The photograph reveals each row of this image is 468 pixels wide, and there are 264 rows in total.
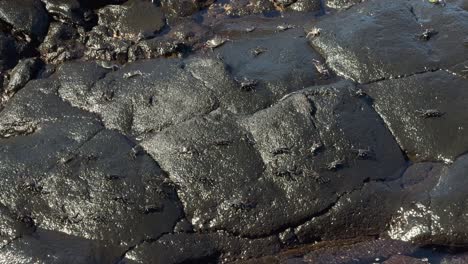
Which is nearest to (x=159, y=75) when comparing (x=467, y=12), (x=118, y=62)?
(x=118, y=62)

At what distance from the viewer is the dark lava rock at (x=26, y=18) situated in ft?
33.7

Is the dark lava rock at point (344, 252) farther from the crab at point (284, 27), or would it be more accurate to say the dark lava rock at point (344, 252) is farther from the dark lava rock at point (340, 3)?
the dark lava rock at point (340, 3)

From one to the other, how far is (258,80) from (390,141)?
2.18 meters

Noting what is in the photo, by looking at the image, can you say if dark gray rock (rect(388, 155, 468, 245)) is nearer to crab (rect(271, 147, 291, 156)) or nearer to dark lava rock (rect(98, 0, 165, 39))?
crab (rect(271, 147, 291, 156))

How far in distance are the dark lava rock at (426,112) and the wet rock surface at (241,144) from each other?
0.02 meters

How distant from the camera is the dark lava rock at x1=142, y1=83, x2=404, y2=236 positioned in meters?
7.70

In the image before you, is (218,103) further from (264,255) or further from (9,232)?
(9,232)

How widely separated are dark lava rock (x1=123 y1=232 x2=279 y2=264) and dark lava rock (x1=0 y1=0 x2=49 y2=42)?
197 inches

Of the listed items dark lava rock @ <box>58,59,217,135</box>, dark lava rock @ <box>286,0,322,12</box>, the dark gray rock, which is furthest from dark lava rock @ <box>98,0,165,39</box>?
the dark gray rock

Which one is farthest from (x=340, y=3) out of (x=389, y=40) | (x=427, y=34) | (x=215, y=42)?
(x=215, y=42)

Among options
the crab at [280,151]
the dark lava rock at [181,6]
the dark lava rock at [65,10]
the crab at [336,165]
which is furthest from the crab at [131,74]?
the crab at [336,165]

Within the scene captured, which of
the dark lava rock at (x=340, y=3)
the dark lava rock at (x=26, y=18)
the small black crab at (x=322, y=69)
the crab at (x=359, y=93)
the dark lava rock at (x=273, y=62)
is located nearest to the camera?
the crab at (x=359, y=93)

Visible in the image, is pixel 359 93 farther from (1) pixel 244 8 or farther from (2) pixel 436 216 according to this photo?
(1) pixel 244 8

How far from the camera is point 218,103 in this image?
28.4ft
